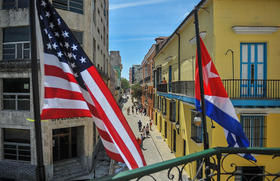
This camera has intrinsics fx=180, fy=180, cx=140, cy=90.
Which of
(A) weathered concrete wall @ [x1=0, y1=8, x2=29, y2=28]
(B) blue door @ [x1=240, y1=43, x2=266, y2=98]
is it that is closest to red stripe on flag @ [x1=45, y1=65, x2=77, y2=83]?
(B) blue door @ [x1=240, y1=43, x2=266, y2=98]

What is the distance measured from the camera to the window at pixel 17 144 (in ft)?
41.2

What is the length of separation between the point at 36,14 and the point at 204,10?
996 centimetres

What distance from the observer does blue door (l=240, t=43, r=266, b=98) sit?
32.1 feet

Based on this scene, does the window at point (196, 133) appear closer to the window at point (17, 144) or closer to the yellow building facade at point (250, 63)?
the yellow building facade at point (250, 63)

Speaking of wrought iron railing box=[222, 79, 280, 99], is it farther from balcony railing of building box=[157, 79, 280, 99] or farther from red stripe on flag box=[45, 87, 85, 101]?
red stripe on flag box=[45, 87, 85, 101]

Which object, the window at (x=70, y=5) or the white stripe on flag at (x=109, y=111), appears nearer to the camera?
the white stripe on flag at (x=109, y=111)

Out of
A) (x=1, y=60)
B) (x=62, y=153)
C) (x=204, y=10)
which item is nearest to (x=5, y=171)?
(x=62, y=153)

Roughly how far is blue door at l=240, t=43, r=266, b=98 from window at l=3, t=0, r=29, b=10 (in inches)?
578

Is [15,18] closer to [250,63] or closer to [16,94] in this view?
[16,94]

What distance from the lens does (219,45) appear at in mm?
9688

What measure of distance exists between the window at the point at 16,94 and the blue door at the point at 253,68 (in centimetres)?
1386

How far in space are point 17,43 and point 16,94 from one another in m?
3.69

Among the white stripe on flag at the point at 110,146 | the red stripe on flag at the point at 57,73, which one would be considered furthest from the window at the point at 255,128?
the red stripe on flag at the point at 57,73

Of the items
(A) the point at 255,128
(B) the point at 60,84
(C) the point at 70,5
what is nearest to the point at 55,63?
(B) the point at 60,84
